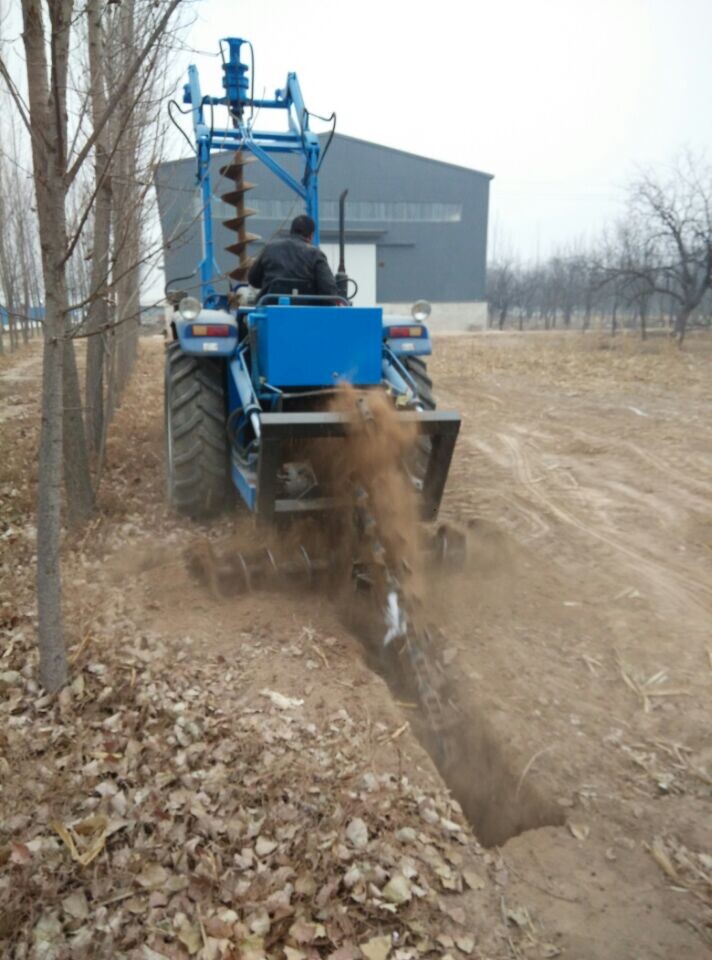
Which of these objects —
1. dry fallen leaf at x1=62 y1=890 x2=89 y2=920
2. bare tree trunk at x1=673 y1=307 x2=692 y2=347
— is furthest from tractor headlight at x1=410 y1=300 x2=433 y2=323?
bare tree trunk at x1=673 y1=307 x2=692 y2=347

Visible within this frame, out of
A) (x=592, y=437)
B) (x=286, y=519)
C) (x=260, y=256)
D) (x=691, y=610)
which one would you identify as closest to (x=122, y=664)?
(x=286, y=519)

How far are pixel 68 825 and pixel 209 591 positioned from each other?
6.56 ft

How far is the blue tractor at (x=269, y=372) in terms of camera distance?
4504mm

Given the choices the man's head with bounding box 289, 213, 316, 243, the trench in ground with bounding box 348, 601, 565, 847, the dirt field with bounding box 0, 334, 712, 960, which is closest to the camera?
the dirt field with bounding box 0, 334, 712, 960

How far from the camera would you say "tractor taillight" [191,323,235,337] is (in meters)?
5.16

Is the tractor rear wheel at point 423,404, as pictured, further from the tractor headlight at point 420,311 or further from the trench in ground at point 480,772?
the trench in ground at point 480,772

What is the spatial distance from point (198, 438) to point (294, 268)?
1359 mm

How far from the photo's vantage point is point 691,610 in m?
4.54

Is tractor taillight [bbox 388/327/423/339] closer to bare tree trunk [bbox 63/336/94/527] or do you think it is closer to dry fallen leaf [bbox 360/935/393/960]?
bare tree trunk [bbox 63/336/94/527]

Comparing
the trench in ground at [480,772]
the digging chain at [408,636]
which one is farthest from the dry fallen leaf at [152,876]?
the digging chain at [408,636]

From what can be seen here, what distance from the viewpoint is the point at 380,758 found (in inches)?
126

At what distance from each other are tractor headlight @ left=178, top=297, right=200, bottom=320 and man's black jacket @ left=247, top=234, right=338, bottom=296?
0.48 metres

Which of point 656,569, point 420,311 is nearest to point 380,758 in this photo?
point 656,569

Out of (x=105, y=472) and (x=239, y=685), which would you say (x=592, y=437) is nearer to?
(x=105, y=472)
